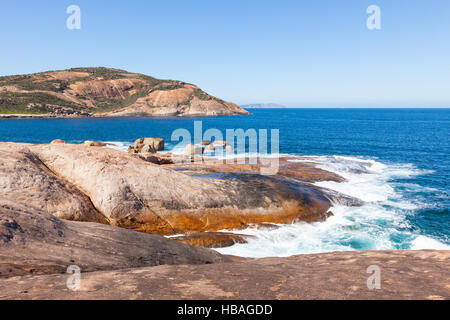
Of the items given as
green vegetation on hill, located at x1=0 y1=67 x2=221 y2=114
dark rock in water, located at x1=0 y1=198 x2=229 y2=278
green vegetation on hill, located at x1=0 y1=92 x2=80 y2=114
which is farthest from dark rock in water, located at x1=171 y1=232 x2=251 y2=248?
green vegetation on hill, located at x1=0 y1=67 x2=221 y2=114

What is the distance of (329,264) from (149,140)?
3565 cm

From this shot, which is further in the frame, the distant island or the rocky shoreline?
the distant island

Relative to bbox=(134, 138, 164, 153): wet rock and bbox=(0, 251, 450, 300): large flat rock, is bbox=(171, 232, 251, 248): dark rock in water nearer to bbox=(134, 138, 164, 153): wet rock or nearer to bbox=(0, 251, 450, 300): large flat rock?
bbox=(0, 251, 450, 300): large flat rock

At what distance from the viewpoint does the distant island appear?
386 ft

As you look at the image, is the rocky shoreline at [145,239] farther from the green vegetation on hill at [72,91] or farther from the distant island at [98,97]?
the green vegetation on hill at [72,91]

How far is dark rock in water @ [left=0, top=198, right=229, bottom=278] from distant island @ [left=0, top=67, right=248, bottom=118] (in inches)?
5060

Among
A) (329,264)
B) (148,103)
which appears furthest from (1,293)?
(148,103)

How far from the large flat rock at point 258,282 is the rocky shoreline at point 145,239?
0.07 feet

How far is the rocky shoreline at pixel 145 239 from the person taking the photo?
468 centimetres

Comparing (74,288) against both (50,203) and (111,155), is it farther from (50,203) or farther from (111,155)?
(111,155)

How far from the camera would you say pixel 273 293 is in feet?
15.1

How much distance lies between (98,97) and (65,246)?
6248 inches

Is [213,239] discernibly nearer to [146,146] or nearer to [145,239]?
[145,239]

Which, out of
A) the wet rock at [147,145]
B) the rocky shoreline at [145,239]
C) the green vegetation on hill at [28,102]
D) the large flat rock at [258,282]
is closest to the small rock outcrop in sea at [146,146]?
the wet rock at [147,145]
